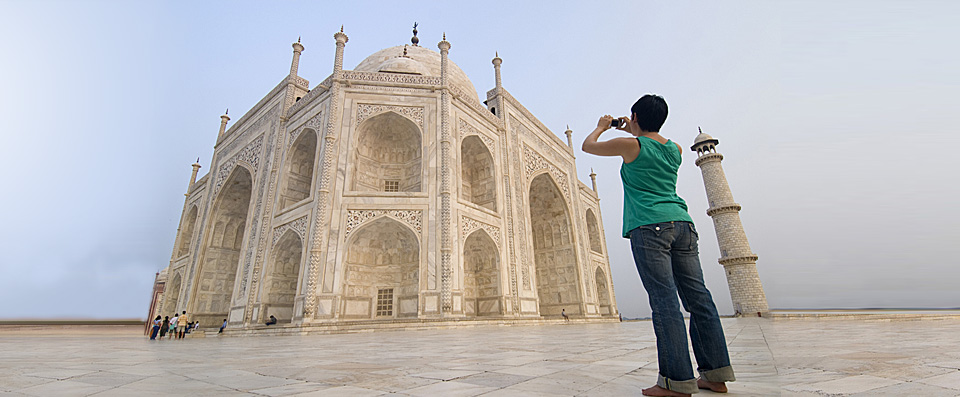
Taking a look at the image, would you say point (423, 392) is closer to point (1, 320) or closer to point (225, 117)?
point (225, 117)

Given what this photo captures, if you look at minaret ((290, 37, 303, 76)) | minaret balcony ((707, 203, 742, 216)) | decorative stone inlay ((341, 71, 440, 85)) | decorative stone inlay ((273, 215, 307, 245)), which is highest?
minaret ((290, 37, 303, 76))

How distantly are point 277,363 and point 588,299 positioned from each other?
740 inches

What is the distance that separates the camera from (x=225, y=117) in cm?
2170

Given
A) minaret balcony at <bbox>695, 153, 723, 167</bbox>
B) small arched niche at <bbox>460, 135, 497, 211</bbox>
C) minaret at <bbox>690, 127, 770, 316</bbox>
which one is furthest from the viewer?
minaret balcony at <bbox>695, 153, 723, 167</bbox>

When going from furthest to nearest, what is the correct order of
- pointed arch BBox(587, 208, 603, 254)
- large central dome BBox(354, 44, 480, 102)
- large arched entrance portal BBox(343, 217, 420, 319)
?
pointed arch BBox(587, 208, 603, 254) < large central dome BBox(354, 44, 480, 102) < large arched entrance portal BBox(343, 217, 420, 319)

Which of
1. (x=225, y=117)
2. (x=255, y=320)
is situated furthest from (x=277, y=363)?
(x=225, y=117)

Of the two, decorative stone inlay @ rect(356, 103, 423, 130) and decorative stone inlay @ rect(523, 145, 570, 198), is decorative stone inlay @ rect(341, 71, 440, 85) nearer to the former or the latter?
decorative stone inlay @ rect(356, 103, 423, 130)

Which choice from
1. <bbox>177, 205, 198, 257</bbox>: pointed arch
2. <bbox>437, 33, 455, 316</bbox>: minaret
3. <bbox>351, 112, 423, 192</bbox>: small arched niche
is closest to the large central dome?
<bbox>437, 33, 455, 316</bbox>: minaret

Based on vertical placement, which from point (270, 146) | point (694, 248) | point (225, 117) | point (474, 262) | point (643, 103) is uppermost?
point (225, 117)

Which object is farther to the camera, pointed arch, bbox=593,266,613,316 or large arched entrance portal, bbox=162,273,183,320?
→ pointed arch, bbox=593,266,613,316

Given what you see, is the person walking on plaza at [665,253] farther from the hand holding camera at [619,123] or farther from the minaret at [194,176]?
the minaret at [194,176]

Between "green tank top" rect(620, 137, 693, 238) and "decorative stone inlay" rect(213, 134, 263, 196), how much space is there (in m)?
18.1

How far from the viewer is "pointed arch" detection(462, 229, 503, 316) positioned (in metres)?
15.2

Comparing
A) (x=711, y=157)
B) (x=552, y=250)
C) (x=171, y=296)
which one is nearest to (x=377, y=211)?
(x=552, y=250)
